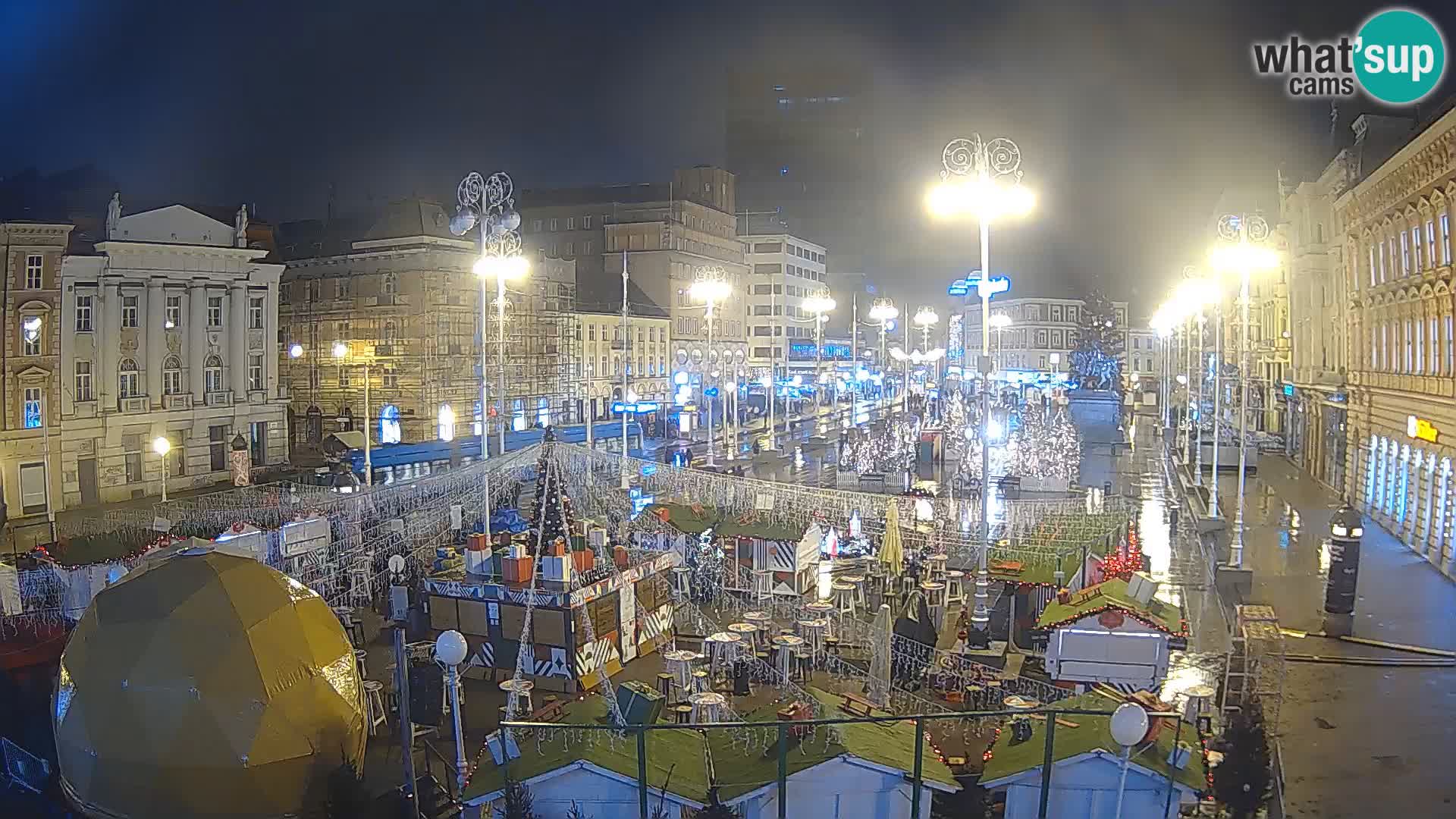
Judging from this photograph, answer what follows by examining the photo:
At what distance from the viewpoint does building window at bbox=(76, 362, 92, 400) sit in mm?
35656

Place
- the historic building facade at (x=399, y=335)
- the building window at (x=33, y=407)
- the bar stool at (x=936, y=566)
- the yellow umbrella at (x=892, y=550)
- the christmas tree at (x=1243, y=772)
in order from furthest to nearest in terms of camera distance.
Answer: the historic building facade at (x=399, y=335) < the building window at (x=33, y=407) < the bar stool at (x=936, y=566) < the yellow umbrella at (x=892, y=550) < the christmas tree at (x=1243, y=772)

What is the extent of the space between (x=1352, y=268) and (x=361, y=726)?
3301 centimetres

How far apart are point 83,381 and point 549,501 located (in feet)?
88.2

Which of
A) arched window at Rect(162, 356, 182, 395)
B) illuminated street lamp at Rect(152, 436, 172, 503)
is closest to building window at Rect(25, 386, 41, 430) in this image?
illuminated street lamp at Rect(152, 436, 172, 503)

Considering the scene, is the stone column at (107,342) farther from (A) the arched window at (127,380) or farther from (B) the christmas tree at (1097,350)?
(B) the christmas tree at (1097,350)

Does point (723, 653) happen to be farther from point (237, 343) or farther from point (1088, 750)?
point (237, 343)

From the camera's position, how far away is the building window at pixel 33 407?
3266 cm

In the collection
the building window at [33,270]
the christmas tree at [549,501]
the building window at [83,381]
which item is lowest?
the christmas tree at [549,501]

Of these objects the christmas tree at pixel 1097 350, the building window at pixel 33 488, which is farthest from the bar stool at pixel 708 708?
the christmas tree at pixel 1097 350

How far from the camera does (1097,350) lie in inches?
3068

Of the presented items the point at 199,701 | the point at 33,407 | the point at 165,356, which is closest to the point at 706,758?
the point at 199,701

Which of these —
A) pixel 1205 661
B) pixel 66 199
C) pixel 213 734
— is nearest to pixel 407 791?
pixel 213 734

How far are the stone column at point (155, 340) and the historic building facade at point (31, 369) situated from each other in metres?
4.67

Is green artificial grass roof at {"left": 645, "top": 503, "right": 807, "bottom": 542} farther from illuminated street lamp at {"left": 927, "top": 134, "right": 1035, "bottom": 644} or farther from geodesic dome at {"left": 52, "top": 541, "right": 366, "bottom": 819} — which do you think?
geodesic dome at {"left": 52, "top": 541, "right": 366, "bottom": 819}
